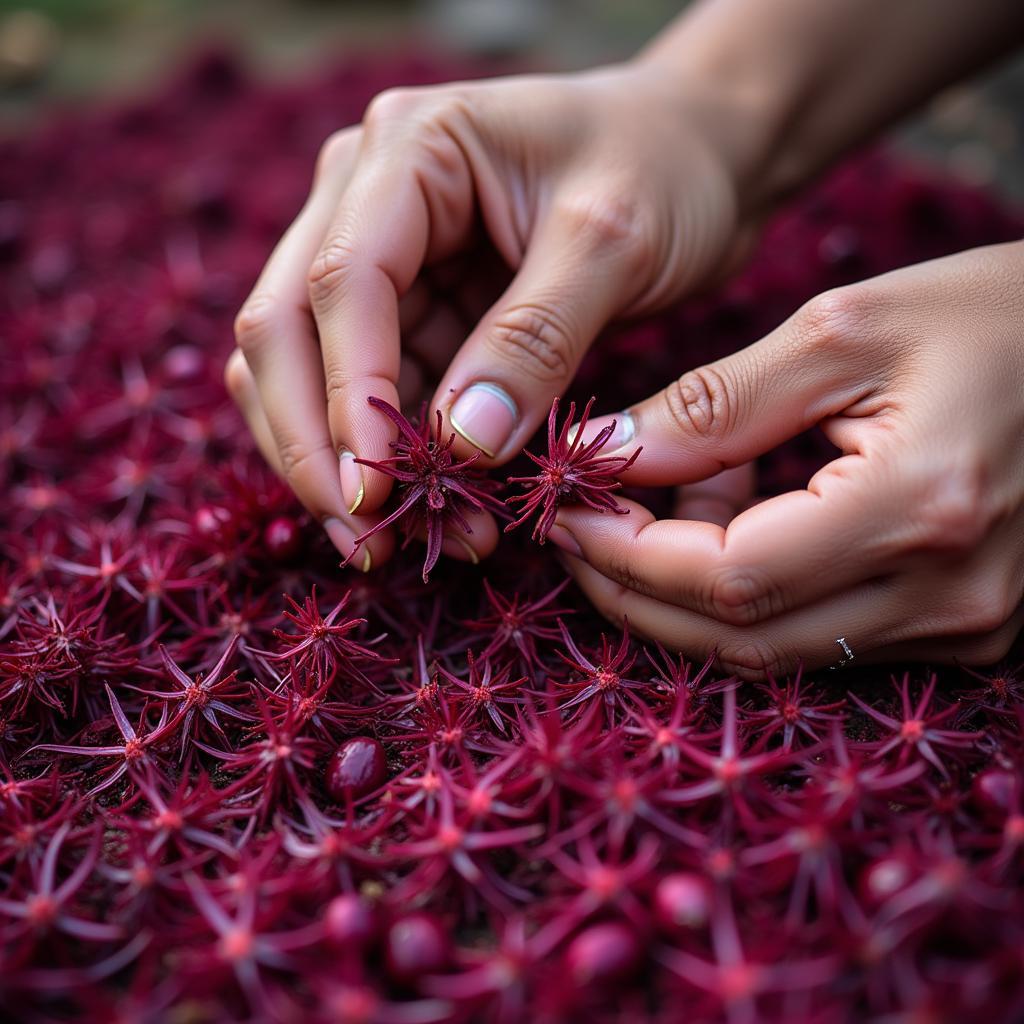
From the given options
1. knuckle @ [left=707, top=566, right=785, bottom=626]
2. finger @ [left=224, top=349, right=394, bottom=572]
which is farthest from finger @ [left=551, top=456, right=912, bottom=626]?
finger @ [left=224, top=349, right=394, bottom=572]

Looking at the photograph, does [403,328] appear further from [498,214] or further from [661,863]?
[661,863]

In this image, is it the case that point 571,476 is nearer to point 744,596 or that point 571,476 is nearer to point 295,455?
point 744,596

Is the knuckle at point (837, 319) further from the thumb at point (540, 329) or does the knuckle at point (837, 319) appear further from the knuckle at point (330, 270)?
the knuckle at point (330, 270)

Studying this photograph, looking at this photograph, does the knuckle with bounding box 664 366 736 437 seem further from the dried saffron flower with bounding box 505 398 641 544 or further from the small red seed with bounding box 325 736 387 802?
the small red seed with bounding box 325 736 387 802

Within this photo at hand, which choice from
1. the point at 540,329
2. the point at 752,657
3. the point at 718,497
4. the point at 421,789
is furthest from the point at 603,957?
the point at 540,329

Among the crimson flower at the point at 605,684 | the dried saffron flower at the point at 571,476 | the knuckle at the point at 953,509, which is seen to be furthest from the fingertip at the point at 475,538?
the knuckle at the point at 953,509

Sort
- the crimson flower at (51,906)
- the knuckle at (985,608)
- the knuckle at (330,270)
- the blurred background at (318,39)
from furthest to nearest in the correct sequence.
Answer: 1. the blurred background at (318,39)
2. the knuckle at (330,270)
3. the knuckle at (985,608)
4. the crimson flower at (51,906)
